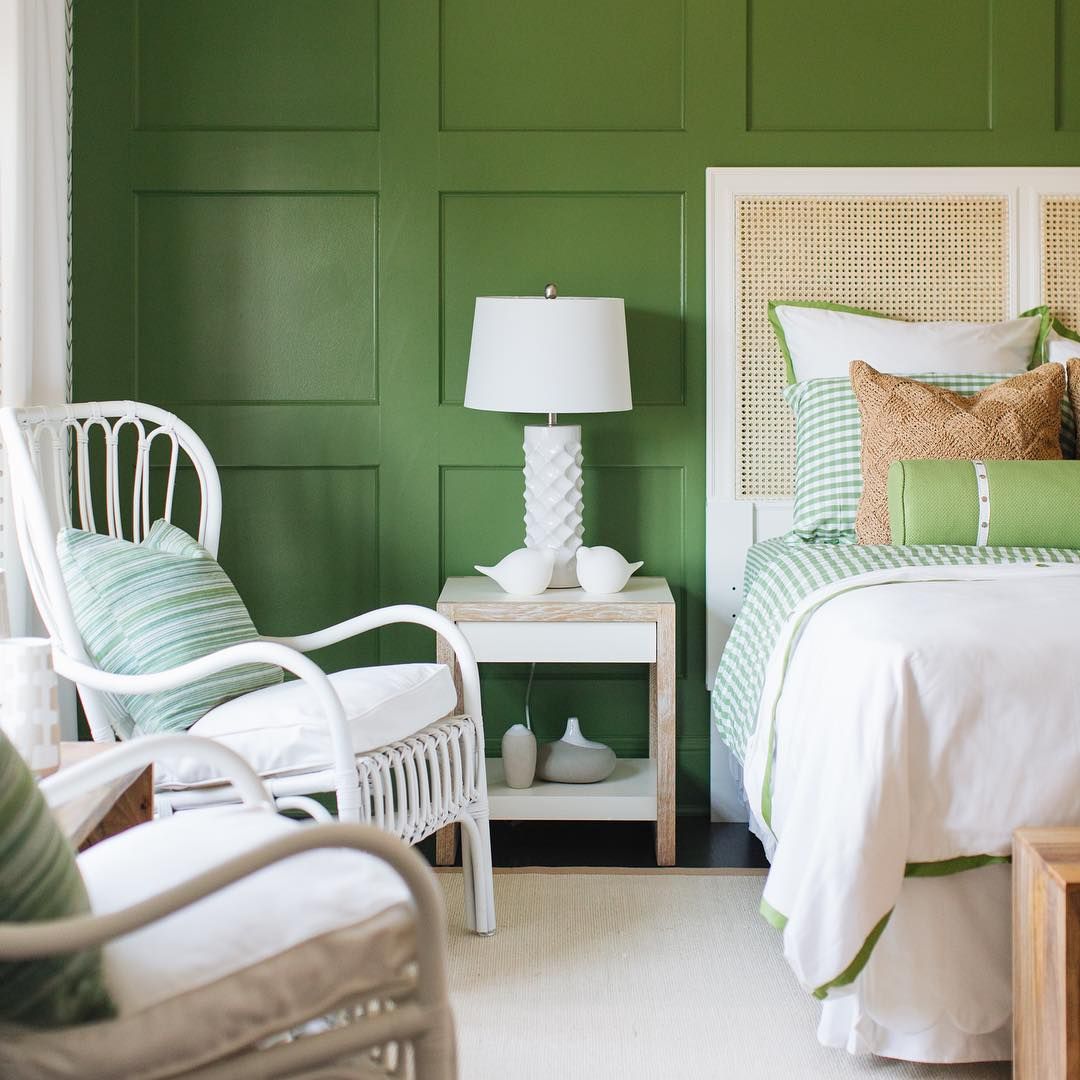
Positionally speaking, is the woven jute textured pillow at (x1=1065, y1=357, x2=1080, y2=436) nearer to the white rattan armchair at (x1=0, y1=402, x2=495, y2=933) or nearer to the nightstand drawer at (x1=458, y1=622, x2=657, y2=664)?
the nightstand drawer at (x1=458, y1=622, x2=657, y2=664)

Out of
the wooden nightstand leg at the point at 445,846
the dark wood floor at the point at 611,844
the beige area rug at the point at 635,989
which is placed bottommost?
the dark wood floor at the point at 611,844

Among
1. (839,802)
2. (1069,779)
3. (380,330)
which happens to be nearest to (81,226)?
(380,330)

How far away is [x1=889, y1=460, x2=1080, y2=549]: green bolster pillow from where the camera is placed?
253 centimetres

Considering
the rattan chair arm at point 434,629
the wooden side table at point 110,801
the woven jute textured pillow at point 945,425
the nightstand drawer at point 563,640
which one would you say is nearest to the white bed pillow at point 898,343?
the woven jute textured pillow at point 945,425

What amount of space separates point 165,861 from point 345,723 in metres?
0.85

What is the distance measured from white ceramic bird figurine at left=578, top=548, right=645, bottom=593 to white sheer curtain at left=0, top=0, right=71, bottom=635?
4.20 ft

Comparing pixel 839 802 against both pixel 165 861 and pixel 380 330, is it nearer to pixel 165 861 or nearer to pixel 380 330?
pixel 165 861

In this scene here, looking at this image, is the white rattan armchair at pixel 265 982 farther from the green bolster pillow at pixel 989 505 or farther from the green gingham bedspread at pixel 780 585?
the green bolster pillow at pixel 989 505

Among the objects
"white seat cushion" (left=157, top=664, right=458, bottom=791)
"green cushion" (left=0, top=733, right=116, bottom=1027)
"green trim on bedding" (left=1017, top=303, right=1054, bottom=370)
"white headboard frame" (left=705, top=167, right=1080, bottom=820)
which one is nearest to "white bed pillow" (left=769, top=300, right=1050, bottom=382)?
→ "green trim on bedding" (left=1017, top=303, right=1054, bottom=370)

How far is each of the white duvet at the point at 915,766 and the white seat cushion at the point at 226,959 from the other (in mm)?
803

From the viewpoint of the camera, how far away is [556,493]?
3107 millimetres

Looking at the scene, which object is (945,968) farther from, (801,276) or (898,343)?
(801,276)

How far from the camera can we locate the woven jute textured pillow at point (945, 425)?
2760 mm

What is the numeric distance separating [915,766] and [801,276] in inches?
70.6
